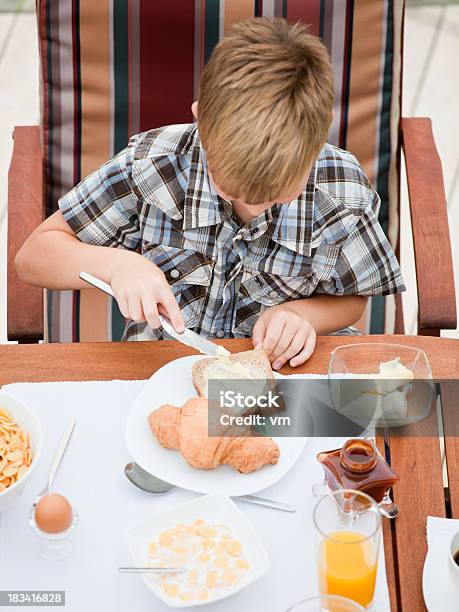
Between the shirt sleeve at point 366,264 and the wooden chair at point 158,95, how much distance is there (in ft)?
0.26

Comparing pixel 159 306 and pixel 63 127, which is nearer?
pixel 159 306

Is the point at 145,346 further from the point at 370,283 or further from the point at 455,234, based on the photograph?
the point at 455,234

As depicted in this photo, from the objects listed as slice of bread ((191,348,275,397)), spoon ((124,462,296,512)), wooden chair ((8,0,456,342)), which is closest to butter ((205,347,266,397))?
slice of bread ((191,348,275,397))

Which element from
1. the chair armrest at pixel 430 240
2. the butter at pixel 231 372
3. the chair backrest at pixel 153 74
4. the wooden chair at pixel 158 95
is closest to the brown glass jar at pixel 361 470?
the butter at pixel 231 372

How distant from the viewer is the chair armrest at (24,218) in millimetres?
1378

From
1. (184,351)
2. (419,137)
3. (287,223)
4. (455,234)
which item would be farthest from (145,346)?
(455,234)

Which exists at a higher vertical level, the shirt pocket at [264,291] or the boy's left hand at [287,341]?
the shirt pocket at [264,291]

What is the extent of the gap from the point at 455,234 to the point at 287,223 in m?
1.32

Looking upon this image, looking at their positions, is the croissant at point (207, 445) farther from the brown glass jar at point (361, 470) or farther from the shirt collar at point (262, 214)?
the shirt collar at point (262, 214)

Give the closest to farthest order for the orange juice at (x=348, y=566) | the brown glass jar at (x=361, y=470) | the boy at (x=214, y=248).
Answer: the orange juice at (x=348, y=566) → the brown glass jar at (x=361, y=470) → the boy at (x=214, y=248)

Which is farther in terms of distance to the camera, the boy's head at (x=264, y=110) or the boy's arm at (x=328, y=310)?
the boy's arm at (x=328, y=310)

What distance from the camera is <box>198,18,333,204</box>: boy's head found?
1113 millimetres

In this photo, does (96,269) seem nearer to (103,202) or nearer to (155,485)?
(103,202)

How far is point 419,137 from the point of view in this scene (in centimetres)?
165
